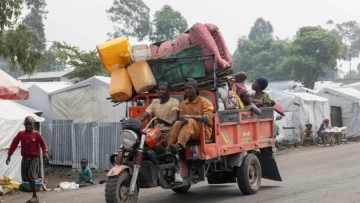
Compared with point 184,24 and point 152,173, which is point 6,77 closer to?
point 152,173

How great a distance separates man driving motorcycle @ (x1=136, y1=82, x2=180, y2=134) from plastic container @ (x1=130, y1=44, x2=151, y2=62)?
64 cm

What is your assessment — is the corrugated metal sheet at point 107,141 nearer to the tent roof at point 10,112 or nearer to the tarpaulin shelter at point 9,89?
the tent roof at point 10,112

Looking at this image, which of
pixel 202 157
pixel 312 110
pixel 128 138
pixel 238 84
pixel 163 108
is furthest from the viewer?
pixel 312 110

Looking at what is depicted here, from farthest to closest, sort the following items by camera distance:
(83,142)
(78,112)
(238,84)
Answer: (78,112) < (83,142) < (238,84)

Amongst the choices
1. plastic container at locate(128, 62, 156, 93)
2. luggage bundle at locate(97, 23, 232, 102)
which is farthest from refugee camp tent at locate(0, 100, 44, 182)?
plastic container at locate(128, 62, 156, 93)

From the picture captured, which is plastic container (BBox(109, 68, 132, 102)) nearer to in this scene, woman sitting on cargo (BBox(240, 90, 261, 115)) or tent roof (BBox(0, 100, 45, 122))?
woman sitting on cargo (BBox(240, 90, 261, 115))

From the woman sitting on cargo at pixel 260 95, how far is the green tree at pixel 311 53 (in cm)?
4600

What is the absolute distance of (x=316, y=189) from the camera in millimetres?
10250

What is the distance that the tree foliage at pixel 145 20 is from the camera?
65.3m

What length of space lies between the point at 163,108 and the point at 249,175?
246 centimetres

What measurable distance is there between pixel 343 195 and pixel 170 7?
193 feet

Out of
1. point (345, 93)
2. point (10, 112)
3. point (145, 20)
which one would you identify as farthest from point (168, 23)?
point (10, 112)

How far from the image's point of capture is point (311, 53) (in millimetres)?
57156

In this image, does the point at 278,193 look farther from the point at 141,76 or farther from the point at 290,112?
the point at 290,112
